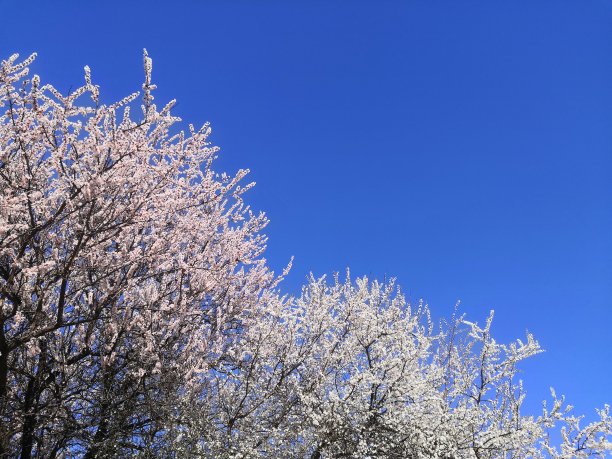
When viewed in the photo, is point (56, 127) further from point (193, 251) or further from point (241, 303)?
point (241, 303)

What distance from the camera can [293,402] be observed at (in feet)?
28.6

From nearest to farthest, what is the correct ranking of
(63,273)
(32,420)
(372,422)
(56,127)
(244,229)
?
(63,273) → (56,127) → (32,420) → (372,422) → (244,229)

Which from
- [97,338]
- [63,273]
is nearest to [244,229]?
[97,338]

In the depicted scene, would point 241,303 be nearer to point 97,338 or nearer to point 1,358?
point 97,338

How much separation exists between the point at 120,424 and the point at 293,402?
2.89 m

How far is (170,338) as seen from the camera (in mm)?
7469

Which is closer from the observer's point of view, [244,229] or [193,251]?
[193,251]

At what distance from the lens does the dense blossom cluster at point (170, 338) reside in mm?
5676

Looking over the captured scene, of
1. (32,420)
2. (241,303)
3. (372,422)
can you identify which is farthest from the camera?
(241,303)

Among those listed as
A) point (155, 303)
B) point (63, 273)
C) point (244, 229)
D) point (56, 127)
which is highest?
point (244, 229)

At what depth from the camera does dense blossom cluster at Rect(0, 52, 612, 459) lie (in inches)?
223

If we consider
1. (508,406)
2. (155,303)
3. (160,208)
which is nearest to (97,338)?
(155,303)

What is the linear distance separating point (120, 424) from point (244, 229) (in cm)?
413

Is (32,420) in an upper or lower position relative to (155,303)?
lower
